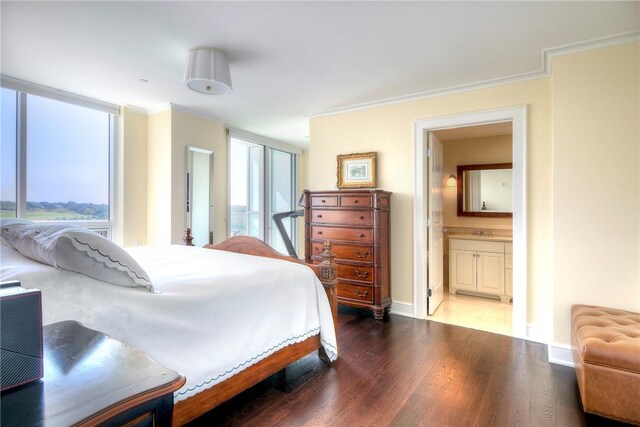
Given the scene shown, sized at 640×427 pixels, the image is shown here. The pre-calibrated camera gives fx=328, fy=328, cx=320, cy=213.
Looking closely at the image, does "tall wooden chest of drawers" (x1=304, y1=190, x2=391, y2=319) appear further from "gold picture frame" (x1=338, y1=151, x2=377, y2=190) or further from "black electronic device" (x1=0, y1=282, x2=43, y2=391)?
"black electronic device" (x1=0, y1=282, x2=43, y2=391)

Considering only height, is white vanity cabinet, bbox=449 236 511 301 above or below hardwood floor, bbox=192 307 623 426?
above

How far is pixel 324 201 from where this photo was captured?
11.9 feet

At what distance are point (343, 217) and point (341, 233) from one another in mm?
174

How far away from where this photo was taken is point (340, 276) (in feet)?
11.7

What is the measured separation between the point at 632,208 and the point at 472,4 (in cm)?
176

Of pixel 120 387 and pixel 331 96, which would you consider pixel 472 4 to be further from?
pixel 120 387

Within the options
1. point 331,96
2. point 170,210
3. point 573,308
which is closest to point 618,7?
point 573,308

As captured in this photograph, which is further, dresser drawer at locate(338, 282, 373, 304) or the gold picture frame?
the gold picture frame

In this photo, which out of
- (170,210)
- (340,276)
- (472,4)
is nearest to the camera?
(472,4)

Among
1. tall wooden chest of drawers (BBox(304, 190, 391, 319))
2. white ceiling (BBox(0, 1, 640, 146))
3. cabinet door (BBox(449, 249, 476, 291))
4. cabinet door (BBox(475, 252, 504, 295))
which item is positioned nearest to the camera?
white ceiling (BBox(0, 1, 640, 146))

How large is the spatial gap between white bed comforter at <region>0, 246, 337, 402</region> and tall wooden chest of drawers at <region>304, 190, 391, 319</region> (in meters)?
1.16

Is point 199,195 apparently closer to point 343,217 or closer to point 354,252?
point 343,217

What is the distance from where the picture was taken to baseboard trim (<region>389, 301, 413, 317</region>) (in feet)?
11.6

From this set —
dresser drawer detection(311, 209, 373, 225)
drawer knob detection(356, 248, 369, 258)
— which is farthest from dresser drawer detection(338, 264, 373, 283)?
dresser drawer detection(311, 209, 373, 225)
